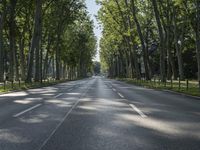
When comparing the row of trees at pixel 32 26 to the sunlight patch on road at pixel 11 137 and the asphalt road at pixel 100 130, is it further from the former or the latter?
the sunlight patch on road at pixel 11 137

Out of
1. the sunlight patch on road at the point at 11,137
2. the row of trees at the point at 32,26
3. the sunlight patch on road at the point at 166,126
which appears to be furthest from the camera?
the row of trees at the point at 32,26

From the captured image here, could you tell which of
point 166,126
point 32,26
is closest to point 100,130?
point 166,126

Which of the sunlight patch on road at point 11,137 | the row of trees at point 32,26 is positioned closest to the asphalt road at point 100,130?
the sunlight patch on road at point 11,137

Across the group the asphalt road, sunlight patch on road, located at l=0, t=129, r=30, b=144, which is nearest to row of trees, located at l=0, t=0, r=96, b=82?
the asphalt road

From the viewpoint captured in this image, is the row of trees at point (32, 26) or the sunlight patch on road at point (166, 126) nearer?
the sunlight patch on road at point (166, 126)

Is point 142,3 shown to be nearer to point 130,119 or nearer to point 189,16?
point 189,16

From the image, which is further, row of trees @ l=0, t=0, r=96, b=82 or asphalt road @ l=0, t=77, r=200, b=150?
row of trees @ l=0, t=0, r=96, b=82

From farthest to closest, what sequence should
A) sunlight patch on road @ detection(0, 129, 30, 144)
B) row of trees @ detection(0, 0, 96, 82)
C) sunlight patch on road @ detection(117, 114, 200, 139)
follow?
row of trees @ detection(0, 0, 96, 82), sunlight patch on road @ detection(117, 114, 200, 139), sunlight patch on road @ detection(0, 129, 30, 144)

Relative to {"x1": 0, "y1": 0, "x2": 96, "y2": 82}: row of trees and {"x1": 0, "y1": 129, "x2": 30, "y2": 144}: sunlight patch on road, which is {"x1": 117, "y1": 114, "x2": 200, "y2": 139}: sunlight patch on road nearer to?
{"x1": 0, "y1": 129, "x2": 30, "y2": 144}: sunlight patch on road

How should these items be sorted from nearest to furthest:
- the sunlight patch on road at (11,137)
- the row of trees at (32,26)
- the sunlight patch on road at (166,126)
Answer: the sunlight patch on road at (11,137)
the sunlight patch on road at (166,126)
the row of trees at (32,26)

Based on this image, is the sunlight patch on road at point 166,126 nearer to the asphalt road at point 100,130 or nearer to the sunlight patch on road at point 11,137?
the asphalt road at point 100,130

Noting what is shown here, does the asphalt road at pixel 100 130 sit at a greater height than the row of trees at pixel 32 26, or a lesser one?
lesser

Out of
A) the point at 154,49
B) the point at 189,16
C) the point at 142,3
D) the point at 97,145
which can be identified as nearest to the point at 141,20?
the point at 142,3

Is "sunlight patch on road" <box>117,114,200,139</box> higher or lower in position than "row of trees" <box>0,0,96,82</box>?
lower
